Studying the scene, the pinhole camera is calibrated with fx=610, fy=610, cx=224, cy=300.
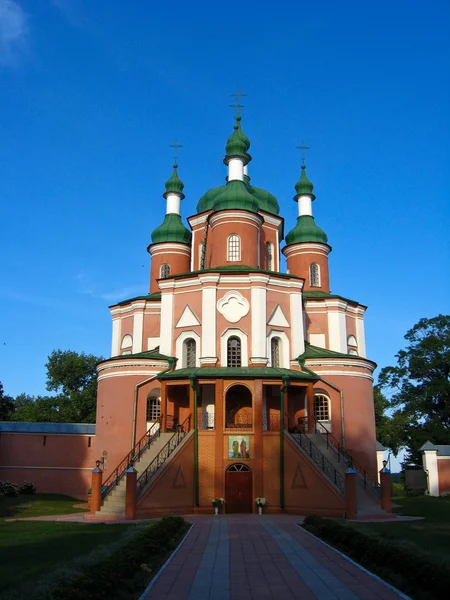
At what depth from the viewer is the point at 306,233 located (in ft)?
112

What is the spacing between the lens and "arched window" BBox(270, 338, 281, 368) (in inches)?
1016

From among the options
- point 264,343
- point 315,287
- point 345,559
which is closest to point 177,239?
point 315,287

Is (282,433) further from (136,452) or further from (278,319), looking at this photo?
(136,452)

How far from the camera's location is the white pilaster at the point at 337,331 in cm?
3039

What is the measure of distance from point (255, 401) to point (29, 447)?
16.3 metres

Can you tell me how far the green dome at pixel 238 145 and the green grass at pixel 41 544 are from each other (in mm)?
20406

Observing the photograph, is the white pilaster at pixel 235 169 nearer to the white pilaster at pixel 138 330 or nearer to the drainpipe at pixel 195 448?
the white pilaster at pixel 138 330

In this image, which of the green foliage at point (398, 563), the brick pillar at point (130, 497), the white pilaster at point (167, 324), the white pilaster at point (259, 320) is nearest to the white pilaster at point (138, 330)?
the white pilaster at point (167, 324)

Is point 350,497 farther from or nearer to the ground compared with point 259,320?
nearer to the ground

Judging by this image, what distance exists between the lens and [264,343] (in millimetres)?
24922

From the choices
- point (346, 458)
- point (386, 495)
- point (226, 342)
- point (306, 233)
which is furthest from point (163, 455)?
point (306, 233)

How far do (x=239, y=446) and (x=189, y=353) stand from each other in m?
5.41

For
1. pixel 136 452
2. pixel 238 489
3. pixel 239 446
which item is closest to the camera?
pixel 238 489

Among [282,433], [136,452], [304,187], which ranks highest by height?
[304,187]
